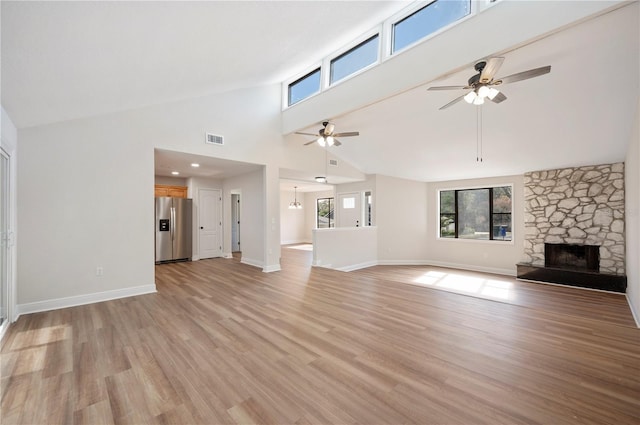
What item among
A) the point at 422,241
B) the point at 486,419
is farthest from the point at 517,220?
the point at 486,419

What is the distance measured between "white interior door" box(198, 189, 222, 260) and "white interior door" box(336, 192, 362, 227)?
3875 millimetres

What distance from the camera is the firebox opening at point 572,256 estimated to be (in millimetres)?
5871

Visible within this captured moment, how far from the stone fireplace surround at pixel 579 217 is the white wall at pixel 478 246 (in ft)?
0.76

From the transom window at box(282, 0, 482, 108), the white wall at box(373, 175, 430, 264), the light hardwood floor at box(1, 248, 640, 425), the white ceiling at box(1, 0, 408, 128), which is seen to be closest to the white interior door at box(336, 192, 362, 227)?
the white wall at box(373, 175, 430, 264)

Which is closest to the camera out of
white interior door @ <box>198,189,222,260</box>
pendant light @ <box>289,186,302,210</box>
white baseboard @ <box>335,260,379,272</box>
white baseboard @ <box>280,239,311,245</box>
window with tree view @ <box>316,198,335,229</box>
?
white baseboard @ <box>335,260,379,272</box>

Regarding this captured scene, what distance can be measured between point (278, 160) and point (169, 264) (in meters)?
3.93

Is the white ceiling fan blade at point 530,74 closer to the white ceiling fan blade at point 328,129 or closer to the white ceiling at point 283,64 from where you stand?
the white ceiling at point 283,64

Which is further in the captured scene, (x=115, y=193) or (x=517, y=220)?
(x=517, y=220)

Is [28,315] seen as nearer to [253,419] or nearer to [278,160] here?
[253,419]

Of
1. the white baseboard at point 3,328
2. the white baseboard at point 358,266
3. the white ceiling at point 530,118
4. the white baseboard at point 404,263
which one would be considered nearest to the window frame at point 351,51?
the white ceiling at point 530,118

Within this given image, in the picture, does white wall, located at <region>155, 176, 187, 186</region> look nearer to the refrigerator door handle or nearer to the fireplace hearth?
the refrigerator door handle

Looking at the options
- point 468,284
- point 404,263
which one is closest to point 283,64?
point 468,284

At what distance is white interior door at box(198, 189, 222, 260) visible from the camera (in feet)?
25.2

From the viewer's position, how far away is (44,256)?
11.8 feet
